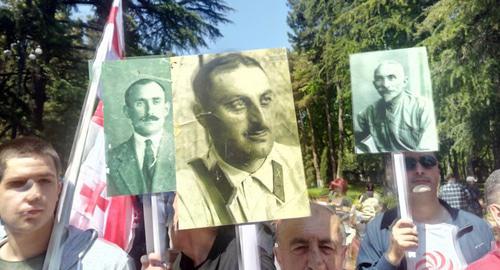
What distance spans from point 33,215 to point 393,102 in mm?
1583

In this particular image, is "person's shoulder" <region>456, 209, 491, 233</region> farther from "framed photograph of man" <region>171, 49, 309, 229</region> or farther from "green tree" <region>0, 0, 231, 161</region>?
"green tree" <region>0, 0, 231, 161</region>

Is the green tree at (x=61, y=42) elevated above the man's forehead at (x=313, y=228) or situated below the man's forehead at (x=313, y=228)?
above

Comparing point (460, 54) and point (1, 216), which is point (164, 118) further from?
point (460, 54)

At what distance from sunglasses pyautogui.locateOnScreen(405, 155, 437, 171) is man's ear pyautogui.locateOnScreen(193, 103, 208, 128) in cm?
100

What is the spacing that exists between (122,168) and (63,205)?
0.29 metres

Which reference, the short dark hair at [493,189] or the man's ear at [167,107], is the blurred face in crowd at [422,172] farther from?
the man's ear at [167,107]

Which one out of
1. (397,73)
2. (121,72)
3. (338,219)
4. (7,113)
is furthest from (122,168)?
(7,113)

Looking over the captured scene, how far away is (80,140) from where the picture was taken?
7.63 feet

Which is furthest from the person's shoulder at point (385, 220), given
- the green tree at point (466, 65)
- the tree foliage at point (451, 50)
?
the green tree at point (466, 65)

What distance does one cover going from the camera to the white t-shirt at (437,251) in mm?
2596

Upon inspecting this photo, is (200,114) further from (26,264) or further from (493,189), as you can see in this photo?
(493,189)

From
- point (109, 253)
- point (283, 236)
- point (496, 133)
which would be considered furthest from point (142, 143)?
point (496, 133)

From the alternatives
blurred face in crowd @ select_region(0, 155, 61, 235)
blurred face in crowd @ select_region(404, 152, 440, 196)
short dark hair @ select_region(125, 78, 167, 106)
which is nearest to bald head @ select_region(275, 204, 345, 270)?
blurred face in crowd @ select_region(404, 152, 440, 196)

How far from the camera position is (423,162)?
2.76m
